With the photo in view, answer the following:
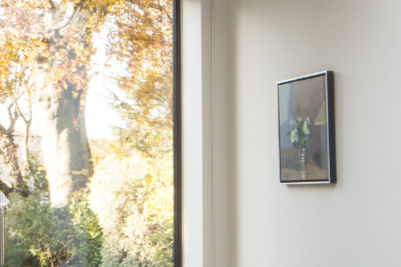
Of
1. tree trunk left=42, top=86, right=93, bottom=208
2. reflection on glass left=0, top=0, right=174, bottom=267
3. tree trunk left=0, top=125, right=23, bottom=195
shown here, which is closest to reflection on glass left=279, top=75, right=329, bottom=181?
reflection on glass left=0, top=0, right=174, bottom=267

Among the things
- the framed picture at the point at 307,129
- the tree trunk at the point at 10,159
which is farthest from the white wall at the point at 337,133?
the tree trunk at the point at 10,159

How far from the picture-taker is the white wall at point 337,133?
2195 millimetres

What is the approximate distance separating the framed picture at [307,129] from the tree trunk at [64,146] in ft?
3.80

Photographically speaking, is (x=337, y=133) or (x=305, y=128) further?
(x=305, y=128)

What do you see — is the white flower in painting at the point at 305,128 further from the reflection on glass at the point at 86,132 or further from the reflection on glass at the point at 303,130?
the reflection on glass at the point at 86,132

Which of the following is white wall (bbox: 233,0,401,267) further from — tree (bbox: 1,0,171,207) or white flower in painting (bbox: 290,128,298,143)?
tree (bbox: 1,0,171,207)

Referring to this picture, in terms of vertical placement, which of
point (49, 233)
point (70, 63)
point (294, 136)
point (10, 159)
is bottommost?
point (49, 233)

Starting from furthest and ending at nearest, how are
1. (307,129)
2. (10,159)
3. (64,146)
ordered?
(64,146) < (10,159) < (307,129)

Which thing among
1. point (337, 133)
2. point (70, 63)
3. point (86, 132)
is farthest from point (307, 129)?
point (70, 63)

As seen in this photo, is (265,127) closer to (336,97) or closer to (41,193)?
(336,97)

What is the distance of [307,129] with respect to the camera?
2600 millimetres

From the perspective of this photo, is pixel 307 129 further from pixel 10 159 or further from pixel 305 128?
pixel 10 159

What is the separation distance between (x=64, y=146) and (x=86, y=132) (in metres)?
0.16

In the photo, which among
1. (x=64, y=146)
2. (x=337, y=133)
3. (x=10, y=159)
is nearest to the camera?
(x=337, y=133)
